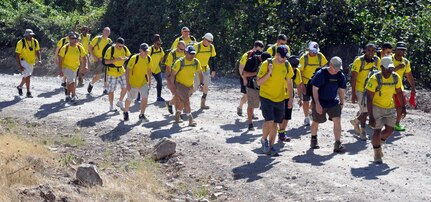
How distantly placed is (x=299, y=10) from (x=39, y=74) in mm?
8413

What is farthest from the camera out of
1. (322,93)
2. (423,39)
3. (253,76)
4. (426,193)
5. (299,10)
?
(299,10)

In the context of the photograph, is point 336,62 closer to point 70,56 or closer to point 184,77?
point 184,77

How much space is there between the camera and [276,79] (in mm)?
12453

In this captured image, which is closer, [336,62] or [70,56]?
[336,62]

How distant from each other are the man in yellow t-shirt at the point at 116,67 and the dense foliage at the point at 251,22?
7098 mm

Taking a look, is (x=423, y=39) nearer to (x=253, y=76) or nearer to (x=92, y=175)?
(x=253, y=76)

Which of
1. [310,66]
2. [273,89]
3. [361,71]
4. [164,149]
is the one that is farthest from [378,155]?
[164,149]

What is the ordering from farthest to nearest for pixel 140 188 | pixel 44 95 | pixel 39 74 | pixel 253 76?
pixel 39 74 < pixel 44 95 < pixel 253 76 < pixel 140 188

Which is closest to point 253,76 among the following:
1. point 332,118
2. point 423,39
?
point 332,118

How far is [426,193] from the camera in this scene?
35.0 ft

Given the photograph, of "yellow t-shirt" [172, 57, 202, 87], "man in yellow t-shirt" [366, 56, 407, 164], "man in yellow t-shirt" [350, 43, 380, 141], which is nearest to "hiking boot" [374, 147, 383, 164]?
"man in yellow t-shirt" [366, 56, 407, 164]

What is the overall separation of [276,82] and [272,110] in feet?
1.46

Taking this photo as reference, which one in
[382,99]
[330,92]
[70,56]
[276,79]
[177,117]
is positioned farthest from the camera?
[70,56]

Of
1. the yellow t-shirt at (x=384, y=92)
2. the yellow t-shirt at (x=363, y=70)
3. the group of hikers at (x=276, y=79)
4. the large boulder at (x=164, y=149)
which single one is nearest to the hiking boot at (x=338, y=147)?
the group of hikers at (x=276, y=79)
